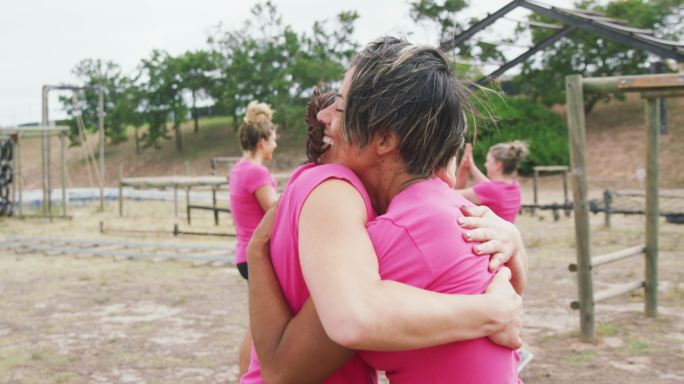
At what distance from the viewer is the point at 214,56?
157 feet

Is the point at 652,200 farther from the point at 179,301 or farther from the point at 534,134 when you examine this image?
the point at 534,134

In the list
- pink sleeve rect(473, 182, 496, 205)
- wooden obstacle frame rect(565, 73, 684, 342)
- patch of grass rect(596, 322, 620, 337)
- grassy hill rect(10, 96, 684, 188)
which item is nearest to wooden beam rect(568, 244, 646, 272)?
wooden obstacle frame rect(565, 73, 684, 342)

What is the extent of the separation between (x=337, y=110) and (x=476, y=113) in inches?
12.9

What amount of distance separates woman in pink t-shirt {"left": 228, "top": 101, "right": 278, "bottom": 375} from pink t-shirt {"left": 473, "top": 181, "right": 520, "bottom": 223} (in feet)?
5.20

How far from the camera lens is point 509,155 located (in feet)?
17.9

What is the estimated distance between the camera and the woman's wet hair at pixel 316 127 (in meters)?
1.72

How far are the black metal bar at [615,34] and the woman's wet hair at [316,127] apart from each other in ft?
12.6

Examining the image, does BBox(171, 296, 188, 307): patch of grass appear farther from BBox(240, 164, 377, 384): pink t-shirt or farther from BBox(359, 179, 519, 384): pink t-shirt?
BBox(359, 179, 519, 384): pink t-shirt

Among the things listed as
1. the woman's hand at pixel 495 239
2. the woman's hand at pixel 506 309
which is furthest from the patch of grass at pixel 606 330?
the woman's hand at pixel 506 309

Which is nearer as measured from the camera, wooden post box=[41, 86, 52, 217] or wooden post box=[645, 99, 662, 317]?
wooden post box=[645, 99, 662, 317]

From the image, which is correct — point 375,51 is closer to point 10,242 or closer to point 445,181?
point 445,181

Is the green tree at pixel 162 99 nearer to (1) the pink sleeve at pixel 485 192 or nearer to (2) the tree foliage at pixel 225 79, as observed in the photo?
(2) the tree foliage at pixel 225 79

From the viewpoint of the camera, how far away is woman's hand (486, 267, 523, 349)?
4.75 feet

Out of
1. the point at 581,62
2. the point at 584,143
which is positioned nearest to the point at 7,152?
the point at 584,143
